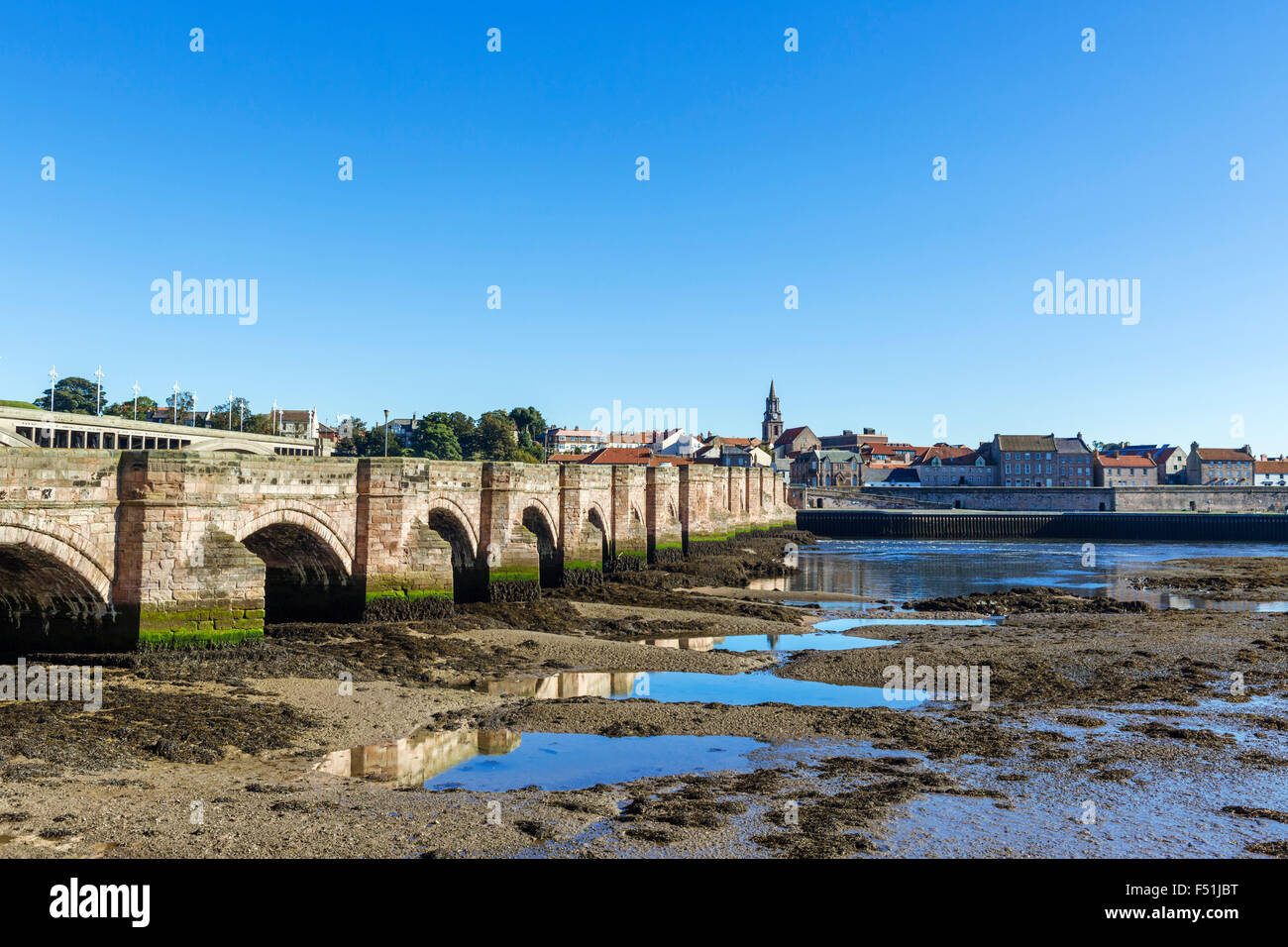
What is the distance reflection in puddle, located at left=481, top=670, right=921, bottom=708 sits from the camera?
18500 mm

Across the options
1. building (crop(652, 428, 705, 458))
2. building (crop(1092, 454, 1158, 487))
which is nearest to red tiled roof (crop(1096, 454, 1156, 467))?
building (crop(1092, 454, 1158, 487))

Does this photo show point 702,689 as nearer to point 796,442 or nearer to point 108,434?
point 108,434

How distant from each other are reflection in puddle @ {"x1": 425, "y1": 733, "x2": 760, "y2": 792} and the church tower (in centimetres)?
15790

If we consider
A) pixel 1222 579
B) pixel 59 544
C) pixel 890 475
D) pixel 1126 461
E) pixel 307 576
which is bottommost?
pixel 1222 579

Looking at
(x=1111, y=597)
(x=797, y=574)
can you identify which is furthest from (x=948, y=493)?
(x=1111, y=597)

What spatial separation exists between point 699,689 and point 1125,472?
454 feet

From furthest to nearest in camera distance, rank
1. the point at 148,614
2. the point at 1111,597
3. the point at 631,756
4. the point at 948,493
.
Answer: the point at 948,493
the point at 1111,597
the point at 148,614
the point at 631,756

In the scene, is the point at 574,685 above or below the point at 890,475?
below

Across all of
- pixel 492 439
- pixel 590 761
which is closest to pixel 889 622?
pixel 590 761

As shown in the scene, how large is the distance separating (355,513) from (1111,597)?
3117cm

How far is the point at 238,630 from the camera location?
19.5 metres

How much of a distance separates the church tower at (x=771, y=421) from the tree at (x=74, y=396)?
112m

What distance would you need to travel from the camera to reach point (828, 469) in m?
146

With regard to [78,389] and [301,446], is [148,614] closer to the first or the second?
[301,446]
